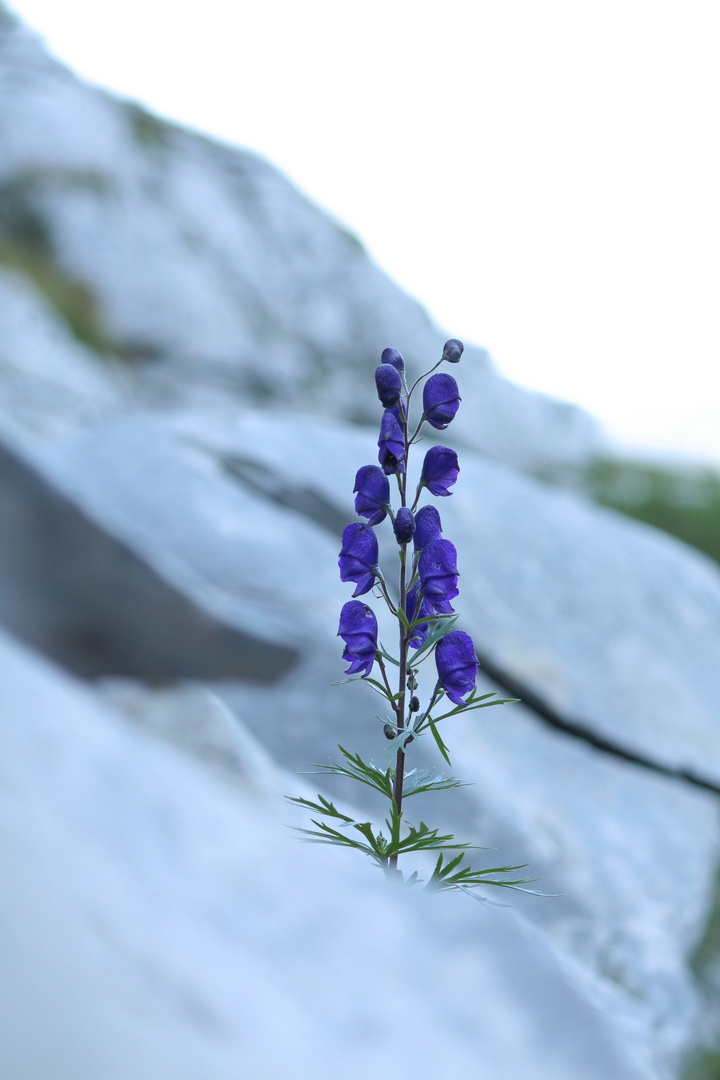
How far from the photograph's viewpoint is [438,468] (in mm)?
1708

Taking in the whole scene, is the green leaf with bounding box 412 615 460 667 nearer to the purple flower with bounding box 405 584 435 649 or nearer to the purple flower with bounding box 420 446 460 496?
the purple flower with bounding box 405 584 435 649

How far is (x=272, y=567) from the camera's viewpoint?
380cm

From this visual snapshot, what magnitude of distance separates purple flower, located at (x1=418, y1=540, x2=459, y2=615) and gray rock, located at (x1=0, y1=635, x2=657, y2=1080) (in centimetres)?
72

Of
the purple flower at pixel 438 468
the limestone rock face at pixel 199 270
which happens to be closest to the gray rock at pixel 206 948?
the purple flower at pixel 438 468

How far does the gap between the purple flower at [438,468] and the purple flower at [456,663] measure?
1.01 feet

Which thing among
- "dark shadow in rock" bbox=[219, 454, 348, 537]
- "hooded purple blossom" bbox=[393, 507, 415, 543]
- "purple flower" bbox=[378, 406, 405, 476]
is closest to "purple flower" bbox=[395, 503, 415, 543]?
"hooded purple blossom" bbox=[393, 507, 415, 543]

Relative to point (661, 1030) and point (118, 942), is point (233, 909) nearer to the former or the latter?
point (118, 942)

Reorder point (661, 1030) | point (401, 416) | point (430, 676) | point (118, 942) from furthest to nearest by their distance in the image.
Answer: point (430, 676) → point (661, 1030) → point (401, 416) → point (118, 942)

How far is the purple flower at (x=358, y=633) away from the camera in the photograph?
1.59 m

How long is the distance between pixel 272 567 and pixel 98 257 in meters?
13.2

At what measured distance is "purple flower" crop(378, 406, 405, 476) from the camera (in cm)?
160

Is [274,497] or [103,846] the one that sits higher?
[274,497]

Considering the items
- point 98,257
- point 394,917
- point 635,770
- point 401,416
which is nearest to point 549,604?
point 635,770

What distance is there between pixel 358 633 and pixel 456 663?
20 centimetres
